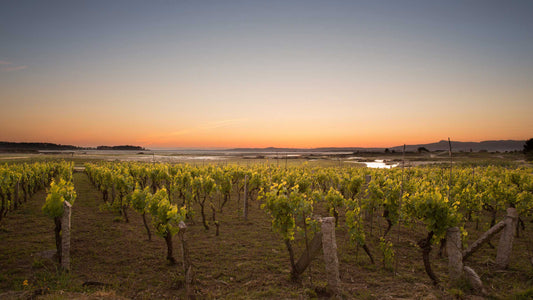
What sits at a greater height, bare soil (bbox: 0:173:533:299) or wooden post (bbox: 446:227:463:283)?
wooden post (bbox: 446:227:463:283)

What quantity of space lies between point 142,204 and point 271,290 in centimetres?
579

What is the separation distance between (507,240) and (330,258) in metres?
5.68

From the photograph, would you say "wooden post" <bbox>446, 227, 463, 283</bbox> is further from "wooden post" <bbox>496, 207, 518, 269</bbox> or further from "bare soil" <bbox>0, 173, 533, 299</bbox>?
"wooden post" <bbox>496, 207, 518, 269</bbox>

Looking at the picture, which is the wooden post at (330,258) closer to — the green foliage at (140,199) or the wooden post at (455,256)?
the wooden post at (455,256)

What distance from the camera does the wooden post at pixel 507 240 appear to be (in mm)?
7066

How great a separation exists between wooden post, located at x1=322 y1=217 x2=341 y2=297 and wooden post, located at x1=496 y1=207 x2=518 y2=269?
5.39 metres

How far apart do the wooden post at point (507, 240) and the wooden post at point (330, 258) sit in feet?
17.7

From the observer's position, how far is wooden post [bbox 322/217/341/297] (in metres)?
5.87

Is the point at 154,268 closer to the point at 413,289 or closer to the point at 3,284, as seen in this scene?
the point at 3,284

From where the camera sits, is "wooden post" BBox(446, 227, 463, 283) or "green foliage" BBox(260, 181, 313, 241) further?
"green foliage" BBox(260, 181, 313, 241)

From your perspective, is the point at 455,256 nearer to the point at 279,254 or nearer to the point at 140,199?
the point at 279,254

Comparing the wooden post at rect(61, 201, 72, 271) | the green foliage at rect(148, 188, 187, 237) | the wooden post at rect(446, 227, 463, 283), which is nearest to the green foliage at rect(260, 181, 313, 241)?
the green foliage at rect(148, 188, 187, 237)

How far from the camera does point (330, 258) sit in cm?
590

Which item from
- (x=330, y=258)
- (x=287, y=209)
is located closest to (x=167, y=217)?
(x=287, y=209)
